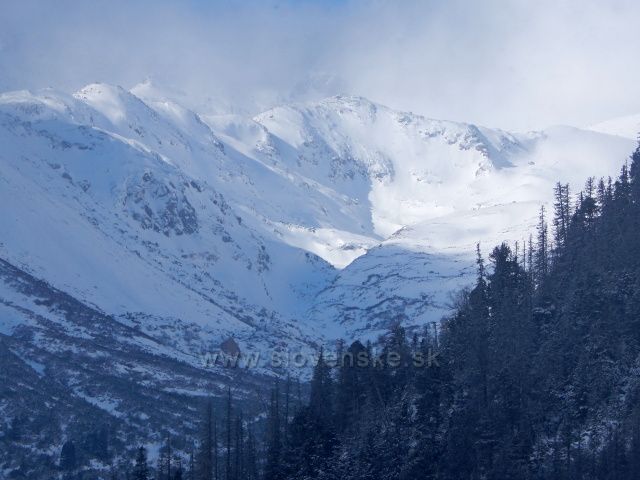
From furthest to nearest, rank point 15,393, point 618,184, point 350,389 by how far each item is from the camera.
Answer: point 15,393, point 618,184, point 350,389

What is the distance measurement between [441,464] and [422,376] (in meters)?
12.7

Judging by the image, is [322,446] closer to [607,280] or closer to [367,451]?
[367,451]

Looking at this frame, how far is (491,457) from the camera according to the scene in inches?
3925

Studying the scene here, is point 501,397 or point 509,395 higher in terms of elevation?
point 509,395

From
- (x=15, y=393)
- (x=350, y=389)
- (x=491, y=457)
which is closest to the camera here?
(x=491, y=457)

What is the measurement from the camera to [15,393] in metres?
186

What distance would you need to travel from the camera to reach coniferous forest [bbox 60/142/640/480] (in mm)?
100062

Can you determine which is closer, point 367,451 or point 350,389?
point 367,451

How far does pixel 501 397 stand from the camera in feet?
350

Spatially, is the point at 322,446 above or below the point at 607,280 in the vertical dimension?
below

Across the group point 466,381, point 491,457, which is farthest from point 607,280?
point 491,457

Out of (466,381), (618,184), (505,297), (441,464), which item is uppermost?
(618,184)

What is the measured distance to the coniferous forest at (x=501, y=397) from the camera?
10006 centimetres

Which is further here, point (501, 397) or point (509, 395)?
point (501, 397)
